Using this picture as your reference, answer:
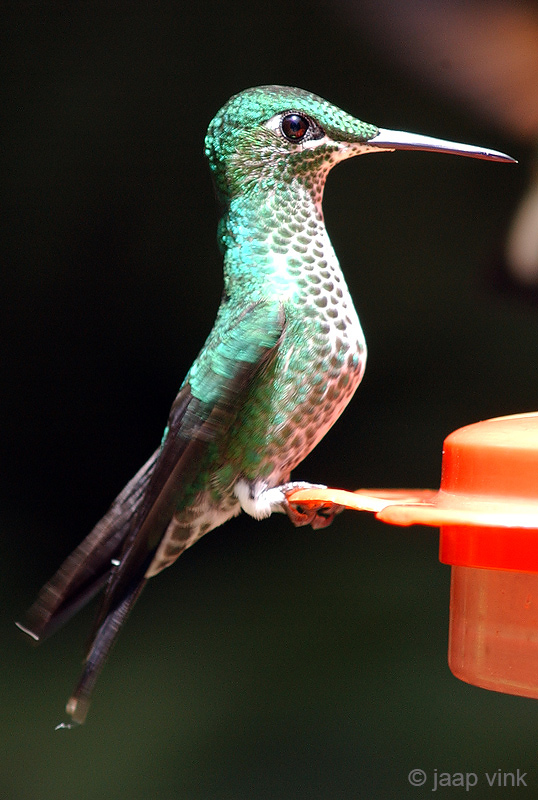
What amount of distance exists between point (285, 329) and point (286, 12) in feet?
4.99

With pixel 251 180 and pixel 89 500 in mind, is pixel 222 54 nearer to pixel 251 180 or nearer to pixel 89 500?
pixel 251 180

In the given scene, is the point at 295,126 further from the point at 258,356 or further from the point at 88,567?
the point at 88,567

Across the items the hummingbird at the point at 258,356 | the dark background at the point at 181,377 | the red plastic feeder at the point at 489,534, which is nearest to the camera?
the red plastic feeder at the point at 489,534

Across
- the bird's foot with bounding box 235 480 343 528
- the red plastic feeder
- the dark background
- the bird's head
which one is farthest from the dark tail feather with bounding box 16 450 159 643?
the dark background

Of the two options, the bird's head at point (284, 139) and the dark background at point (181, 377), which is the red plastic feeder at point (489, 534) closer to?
the bird's head at point (284, 139)

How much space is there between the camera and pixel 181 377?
108 inches

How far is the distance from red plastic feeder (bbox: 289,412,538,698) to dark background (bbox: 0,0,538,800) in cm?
159

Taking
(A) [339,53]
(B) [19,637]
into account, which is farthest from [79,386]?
(A) [339,53]

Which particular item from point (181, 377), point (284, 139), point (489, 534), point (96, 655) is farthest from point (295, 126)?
point (181, 377)

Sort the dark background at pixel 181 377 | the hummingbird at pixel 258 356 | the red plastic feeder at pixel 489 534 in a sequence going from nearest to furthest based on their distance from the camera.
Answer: the red plastic feeder at pixel 489 534, the hummingbird at pixel 258 356, the dark background at pixel 181 377

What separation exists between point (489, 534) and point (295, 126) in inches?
29.3

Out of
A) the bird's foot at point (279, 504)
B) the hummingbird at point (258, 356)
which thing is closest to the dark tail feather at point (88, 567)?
the hummingbird at point (258, 356)

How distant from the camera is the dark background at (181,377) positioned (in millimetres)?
2535

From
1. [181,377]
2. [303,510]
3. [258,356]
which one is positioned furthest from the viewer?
[181,377]
